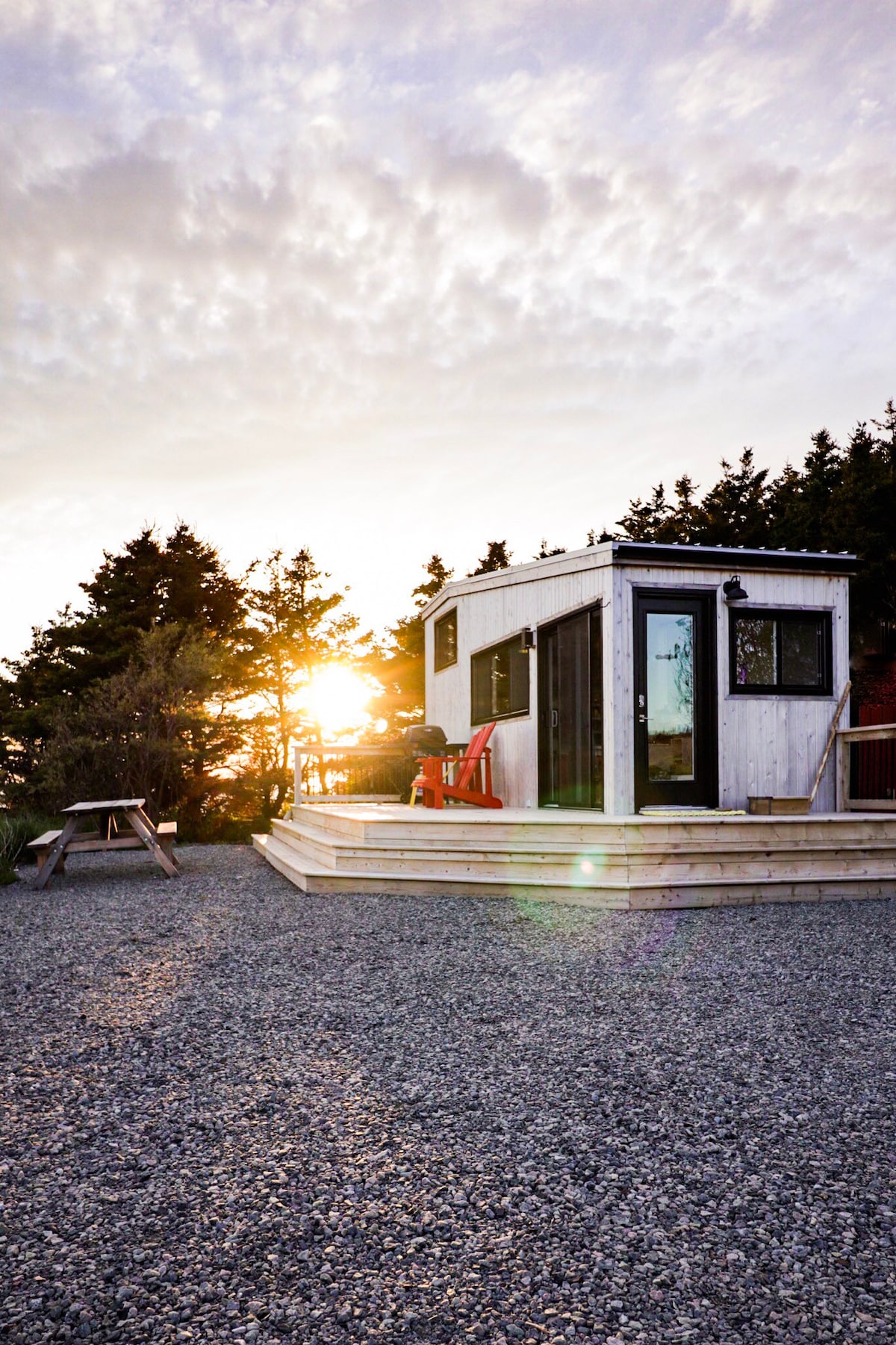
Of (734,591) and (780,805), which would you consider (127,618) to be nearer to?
(734,591)

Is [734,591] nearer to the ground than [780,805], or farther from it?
farther from it

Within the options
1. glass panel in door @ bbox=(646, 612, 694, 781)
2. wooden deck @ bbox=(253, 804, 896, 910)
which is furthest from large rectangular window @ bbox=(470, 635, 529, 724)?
wooden deck @ bbox=(253, 804, 896, 910)

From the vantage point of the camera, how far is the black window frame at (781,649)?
299 inches

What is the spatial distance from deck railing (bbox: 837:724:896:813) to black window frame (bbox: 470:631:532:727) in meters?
3.02

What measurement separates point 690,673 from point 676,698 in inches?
10.5

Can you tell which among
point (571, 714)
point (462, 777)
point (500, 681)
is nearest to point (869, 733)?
point (571, 714)

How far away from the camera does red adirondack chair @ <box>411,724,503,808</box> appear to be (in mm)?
8492

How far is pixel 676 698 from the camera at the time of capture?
7.47 metres

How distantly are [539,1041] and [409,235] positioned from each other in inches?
300

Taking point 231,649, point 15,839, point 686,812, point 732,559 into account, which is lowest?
point 15,839

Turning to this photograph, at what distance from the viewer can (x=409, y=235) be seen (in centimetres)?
821

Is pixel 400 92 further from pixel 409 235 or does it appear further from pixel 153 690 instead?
pixel 153 690

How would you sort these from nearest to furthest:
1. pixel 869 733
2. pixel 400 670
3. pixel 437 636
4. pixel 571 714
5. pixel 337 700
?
pixel 869 733 < pixel 571 714 < pixel 437 636 < pixel 337 700 < pixel 400 670

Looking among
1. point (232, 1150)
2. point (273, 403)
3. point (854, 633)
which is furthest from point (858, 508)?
point (232, 1150)
